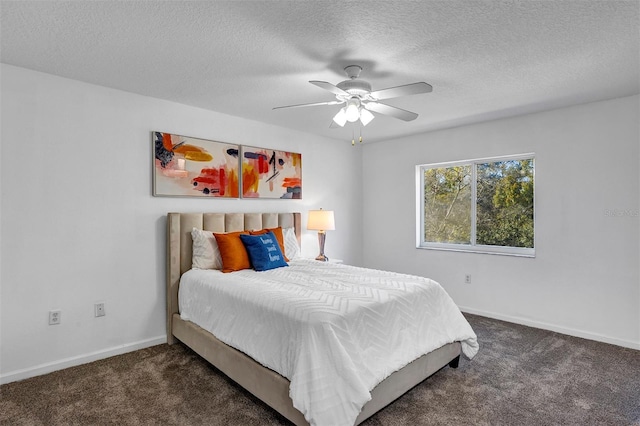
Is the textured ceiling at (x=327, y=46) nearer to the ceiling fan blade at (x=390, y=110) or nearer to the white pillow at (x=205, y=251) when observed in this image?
the ceiling fan blade at (x=390, y=110)

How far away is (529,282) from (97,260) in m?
4.28

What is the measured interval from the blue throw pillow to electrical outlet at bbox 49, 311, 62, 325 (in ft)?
5.09

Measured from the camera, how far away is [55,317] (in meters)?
2.73

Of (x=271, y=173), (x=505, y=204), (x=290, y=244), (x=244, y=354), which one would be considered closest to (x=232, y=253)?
(x=290, y=244)

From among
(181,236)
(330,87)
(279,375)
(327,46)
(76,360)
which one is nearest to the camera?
(279,375)

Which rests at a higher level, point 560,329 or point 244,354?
point 244,354

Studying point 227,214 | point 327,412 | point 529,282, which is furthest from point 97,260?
point 529,282

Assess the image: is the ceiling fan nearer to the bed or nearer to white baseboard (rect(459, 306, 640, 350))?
the bed

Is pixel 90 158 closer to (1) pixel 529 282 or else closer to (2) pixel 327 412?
(2) pixel 327 412

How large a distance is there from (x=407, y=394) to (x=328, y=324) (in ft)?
3.09

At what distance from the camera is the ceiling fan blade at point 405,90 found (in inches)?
85.9

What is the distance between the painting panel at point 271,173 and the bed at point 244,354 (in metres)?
0.28

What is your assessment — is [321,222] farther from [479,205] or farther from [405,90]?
[405,90]

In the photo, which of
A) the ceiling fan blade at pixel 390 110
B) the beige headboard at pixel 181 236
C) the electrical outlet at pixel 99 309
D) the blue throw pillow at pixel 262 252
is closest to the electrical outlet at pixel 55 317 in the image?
the electrical outlet at pixel 99 309
